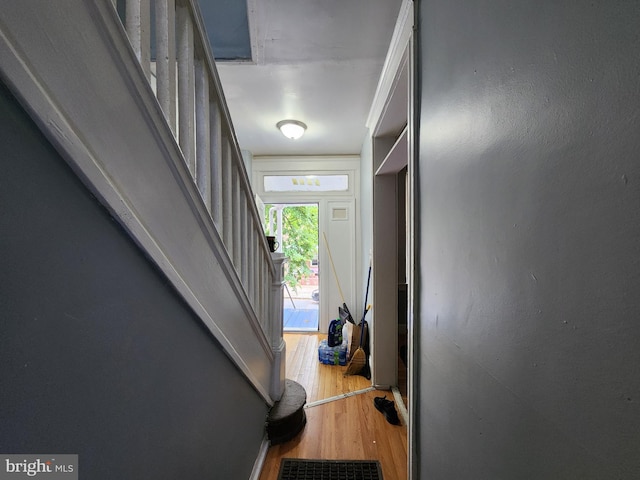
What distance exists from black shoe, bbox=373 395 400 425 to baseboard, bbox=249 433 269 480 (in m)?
0.89

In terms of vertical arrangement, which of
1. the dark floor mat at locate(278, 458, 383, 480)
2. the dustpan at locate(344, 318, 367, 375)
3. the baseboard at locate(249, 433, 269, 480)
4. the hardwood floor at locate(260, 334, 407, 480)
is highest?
the dustpan at locate(344, 318, 367, 375)

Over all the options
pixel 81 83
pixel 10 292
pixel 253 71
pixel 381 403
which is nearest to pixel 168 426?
pixel 10 292

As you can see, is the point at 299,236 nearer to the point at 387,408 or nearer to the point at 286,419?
the point at 387,408

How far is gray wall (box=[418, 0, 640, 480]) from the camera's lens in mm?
392

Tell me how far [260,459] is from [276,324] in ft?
2.50

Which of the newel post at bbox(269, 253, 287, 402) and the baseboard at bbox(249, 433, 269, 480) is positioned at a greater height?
the newel post at bbox(269, 253, 287, 402)

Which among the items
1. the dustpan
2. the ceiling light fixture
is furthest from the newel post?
the ceiling light fixture

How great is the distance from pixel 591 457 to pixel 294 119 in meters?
2.91

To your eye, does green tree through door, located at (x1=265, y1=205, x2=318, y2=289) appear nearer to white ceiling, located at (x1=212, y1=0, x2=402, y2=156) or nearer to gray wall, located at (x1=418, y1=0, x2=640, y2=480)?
white ceiling, located at (x1=212, y1=0, x2=402, y2=156)

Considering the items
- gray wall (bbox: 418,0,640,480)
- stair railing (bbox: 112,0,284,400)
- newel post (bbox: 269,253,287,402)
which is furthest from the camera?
newel post (bbox: 269,253,287,402)

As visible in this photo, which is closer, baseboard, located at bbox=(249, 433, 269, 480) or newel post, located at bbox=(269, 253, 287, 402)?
baseboard, located at bbox=(249, 433, 269, 480)

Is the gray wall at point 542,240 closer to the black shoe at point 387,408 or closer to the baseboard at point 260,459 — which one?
→ the baseboard at point 260,459

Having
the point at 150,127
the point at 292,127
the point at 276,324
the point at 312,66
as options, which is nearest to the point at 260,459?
the point at 276,324

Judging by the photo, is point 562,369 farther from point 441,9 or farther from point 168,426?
point 441,9
